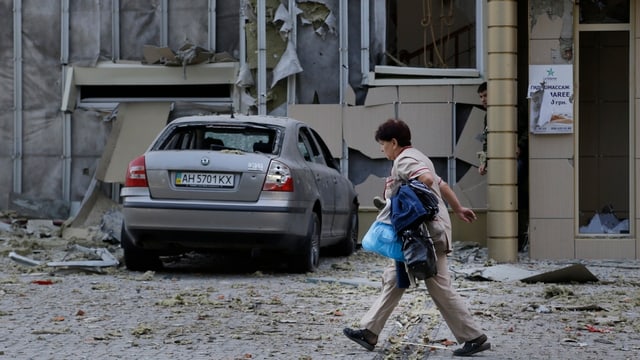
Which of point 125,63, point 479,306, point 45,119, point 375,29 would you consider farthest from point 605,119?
point 45,119

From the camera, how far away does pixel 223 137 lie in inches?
463

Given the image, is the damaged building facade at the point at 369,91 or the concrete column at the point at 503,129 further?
the damaged building facade at the point at 369,91

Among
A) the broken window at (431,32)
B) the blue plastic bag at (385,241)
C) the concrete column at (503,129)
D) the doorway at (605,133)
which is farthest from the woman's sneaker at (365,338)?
the broken window at (431,32)

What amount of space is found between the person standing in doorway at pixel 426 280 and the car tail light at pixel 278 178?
12.0 feet

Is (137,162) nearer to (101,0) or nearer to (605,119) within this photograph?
(605,119)

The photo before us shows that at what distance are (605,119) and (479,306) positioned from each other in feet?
19.4

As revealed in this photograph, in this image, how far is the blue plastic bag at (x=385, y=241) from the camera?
23.1 feet

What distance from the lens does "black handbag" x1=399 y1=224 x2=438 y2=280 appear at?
6.87 meters

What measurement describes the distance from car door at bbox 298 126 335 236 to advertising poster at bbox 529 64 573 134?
8.16 feet

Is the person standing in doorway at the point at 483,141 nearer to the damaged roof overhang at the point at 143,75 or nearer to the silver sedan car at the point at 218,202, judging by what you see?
the silver sedan car at the point at 218,202

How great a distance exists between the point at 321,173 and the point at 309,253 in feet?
3.81

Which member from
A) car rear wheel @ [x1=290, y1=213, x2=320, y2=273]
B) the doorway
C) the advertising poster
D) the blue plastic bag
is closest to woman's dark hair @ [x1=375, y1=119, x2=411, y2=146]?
the blue plastic bag

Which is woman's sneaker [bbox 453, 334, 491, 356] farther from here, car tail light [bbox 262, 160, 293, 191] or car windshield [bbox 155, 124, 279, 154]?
car windshield [bbox 155, 124, 279, 154]

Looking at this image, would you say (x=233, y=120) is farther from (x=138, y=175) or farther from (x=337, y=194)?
(x=337, y=194)
